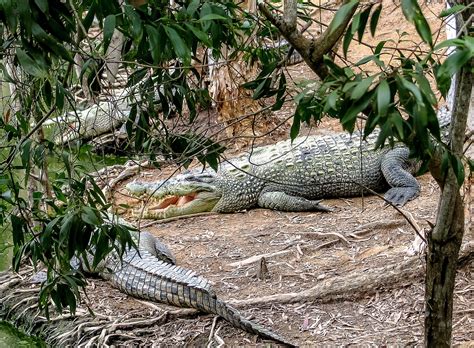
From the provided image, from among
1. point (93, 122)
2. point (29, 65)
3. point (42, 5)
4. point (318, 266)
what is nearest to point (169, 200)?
point (93, 122)

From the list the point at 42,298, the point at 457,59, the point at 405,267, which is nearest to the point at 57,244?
the point at 42,298

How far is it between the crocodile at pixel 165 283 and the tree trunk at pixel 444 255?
41.5 inches

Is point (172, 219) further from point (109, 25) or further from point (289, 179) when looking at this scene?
point (109, 25)

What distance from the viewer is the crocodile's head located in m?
6.21

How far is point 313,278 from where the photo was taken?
4.41 meters

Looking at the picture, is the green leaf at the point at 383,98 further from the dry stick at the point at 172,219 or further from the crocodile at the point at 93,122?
the dry stick at the point at 172,219

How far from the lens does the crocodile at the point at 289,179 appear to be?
6066mm

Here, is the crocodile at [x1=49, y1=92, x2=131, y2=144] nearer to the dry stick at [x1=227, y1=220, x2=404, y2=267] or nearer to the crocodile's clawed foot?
the dry stick at [x1=227, y1=220, x2=404, y2=267]

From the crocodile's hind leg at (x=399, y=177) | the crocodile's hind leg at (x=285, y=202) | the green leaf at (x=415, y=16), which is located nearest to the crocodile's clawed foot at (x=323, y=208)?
the crocodile's hind leg at (x=285, y=202)

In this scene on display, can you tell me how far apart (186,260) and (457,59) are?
12.6ft

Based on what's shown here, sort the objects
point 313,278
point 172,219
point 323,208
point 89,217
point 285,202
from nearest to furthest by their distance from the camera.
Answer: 1. point 89,217
2. point 313,278
3. point 323,208
4. point 285,202
5. point 172,219

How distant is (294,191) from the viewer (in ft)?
20.1

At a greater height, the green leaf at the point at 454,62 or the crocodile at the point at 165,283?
the green leaf at the point at 454,62

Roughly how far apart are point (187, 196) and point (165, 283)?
73.4 inches
